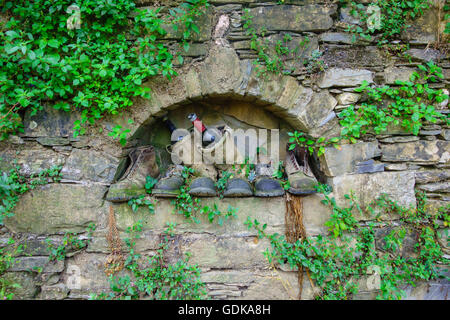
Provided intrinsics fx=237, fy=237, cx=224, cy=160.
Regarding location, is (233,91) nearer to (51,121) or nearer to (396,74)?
(396,74)

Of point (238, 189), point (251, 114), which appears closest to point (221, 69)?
point (251, 114)

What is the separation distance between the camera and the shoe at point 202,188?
1903 millimetres

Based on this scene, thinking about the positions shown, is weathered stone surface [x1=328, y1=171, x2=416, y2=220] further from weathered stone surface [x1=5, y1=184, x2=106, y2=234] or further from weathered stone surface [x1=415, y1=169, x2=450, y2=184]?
weathered stone surface [x1=5, y1=184, x2=106, y2=234]

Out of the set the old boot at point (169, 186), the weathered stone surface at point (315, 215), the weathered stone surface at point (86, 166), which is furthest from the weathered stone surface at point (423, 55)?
the weathered stone surface at point (86, 166)

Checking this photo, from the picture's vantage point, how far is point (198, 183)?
1968mm

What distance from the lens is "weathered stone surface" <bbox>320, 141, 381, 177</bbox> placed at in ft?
6.50

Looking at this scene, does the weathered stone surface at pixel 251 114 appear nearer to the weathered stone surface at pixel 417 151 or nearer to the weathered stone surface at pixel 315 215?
the weathered stone surface at pixel 315 215

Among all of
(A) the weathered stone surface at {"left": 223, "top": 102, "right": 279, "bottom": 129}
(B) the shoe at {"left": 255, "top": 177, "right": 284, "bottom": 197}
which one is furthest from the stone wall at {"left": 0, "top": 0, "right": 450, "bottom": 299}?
(A) the weathered stone surface at {"left": 223, "top": 102, "right": 279, "bottom": 129}

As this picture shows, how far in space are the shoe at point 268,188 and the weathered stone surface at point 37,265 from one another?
1734mm

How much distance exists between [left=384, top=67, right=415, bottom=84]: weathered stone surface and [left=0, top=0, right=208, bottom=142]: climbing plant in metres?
1.59

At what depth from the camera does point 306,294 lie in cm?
202

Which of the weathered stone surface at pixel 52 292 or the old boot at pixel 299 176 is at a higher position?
the old boot at pixel 299 176

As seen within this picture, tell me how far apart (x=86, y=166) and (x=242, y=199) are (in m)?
1.33

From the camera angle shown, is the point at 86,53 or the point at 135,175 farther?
the point at 135,175
